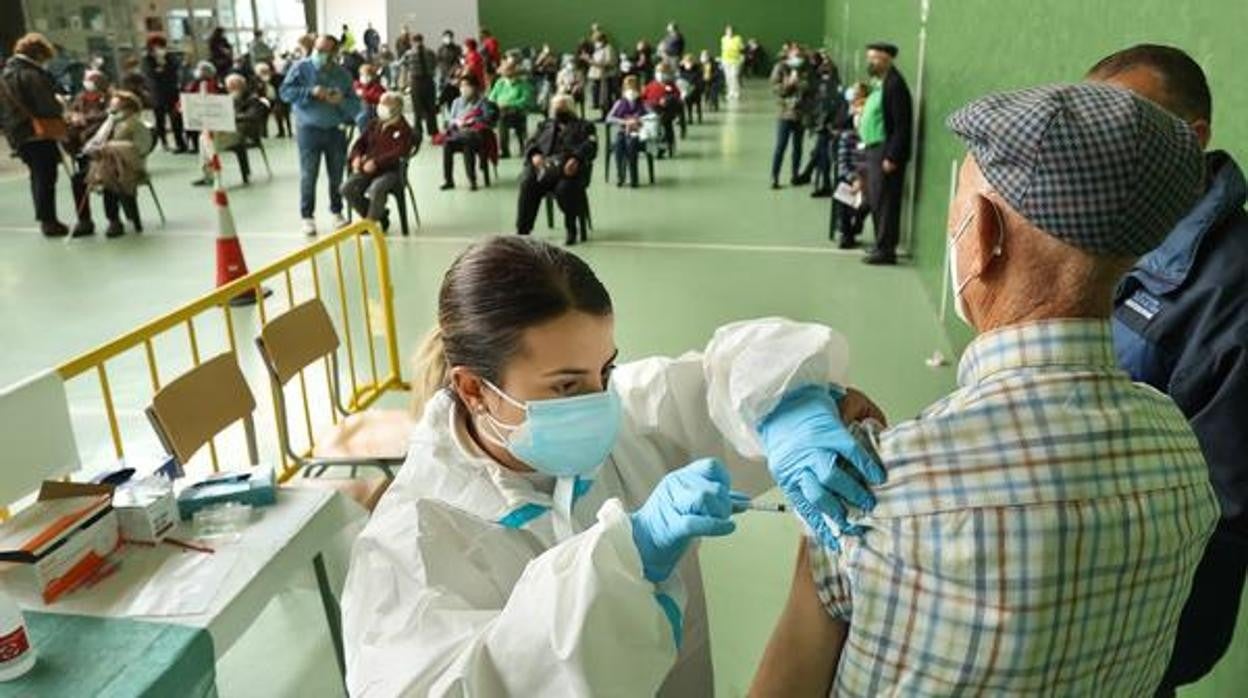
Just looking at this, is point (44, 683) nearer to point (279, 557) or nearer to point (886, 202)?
point (279, 557)

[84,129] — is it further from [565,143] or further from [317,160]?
[565,143]

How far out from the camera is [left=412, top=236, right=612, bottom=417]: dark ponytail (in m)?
1.29

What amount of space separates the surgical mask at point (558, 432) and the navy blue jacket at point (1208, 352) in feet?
2.98

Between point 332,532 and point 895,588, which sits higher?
point 895,588

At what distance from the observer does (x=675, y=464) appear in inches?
60.4

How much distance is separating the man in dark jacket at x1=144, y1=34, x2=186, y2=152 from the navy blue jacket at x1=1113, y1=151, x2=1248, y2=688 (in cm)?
1272

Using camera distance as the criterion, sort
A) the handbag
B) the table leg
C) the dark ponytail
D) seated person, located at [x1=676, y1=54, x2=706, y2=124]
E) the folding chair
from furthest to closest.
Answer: seated person, located at [x1=676, y1=54, x2=706, y2=124]
the handbag
the folding chair
the table leg
the dark ponytail

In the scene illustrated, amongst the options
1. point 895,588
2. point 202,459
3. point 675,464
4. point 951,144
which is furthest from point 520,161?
point 895,588

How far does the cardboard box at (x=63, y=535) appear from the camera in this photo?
71.9 inches

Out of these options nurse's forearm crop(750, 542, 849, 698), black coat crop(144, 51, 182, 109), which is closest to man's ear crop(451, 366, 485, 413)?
nurse's forearm crop(750, 542, 849, 698)

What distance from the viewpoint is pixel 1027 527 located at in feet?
2.63

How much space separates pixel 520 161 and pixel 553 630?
423 inches

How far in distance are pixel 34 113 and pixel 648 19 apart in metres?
15.3

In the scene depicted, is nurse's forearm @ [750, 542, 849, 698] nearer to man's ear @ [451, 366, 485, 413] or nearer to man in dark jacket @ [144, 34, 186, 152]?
man's ear @ [451, 366, 485, 413]
